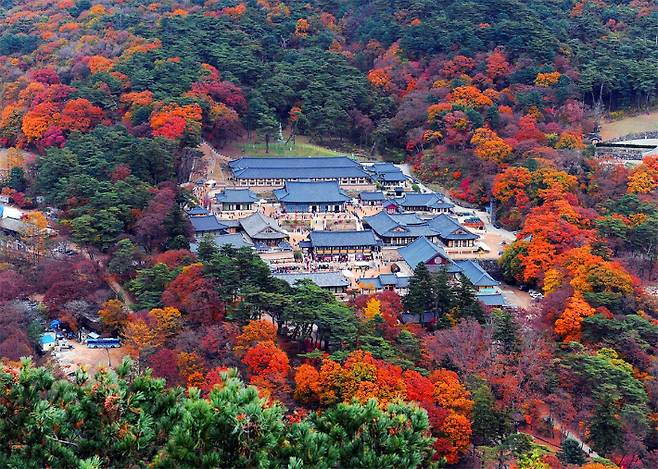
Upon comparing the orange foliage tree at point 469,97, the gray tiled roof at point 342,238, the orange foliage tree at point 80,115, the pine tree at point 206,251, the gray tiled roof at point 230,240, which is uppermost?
A: the orange foliage tree at point 469,97

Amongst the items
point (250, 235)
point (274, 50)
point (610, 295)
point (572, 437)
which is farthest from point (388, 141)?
point (572, 437)

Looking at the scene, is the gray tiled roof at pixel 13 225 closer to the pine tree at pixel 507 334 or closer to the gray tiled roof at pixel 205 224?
the gray tiled roof at pixel 205 224

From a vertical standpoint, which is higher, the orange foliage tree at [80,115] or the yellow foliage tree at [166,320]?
the orange foliage tree at [80,115]

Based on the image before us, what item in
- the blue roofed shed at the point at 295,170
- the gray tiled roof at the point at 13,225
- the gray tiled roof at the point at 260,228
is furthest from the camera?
the blue roofed shed at the point at 295,170

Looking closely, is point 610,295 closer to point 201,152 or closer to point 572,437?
point 572,437

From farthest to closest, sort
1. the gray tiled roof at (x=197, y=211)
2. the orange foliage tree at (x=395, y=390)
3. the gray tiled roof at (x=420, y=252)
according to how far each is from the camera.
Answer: the gray tiled roof at (x=197, y=211)
the gray tiled roof at (x=420, y=252)
the orange foliage tree at (x=395, y=390)

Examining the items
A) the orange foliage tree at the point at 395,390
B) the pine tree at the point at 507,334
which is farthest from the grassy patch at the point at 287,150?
the orange foliage tree at the point at 395,390

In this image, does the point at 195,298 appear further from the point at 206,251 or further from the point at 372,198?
the point at 372,198

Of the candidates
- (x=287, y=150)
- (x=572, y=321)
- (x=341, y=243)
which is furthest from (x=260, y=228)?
(x=572, y=321)

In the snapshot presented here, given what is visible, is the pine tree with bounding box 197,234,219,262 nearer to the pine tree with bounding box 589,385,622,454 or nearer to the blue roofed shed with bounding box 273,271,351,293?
the blue roofed shed with bounding box 273,271,351,293
